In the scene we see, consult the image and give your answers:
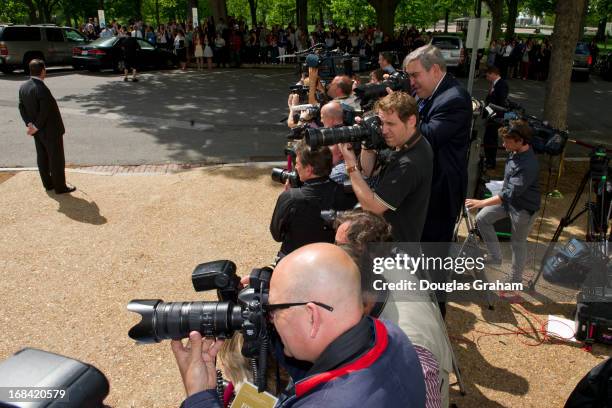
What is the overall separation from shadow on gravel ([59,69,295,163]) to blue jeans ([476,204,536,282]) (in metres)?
4.73

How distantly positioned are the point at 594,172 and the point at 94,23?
2806 centimetres

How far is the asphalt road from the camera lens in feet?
30.4

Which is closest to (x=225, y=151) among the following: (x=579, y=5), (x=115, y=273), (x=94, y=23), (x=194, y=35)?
(x=115, y=273)

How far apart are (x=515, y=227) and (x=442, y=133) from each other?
5.03ft

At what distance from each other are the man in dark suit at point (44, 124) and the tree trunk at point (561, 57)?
7740 millimetres

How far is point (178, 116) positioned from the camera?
12016mm

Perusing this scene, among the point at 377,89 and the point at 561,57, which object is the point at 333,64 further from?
the point at 561,57

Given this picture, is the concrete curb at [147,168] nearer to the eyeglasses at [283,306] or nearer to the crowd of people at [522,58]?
the eyeglasses at [283,306]

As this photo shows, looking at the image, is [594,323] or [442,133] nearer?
[442,133]

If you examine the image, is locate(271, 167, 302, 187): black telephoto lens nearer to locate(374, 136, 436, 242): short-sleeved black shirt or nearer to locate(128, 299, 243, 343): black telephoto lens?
locate(374, 136, 436, 242): short-sleeved black shirt

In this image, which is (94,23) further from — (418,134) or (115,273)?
(418,134)

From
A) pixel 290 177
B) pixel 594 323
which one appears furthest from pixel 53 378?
pixel 594 323

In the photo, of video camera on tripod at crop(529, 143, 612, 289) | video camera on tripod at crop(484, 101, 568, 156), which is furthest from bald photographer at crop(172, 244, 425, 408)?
video camera on tripod at crop(484, 101, 568, 156)

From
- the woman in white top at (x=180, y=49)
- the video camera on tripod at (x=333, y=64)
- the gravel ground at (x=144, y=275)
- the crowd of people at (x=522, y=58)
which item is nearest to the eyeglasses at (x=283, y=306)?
the gravel ground at (x=144, y=275)
